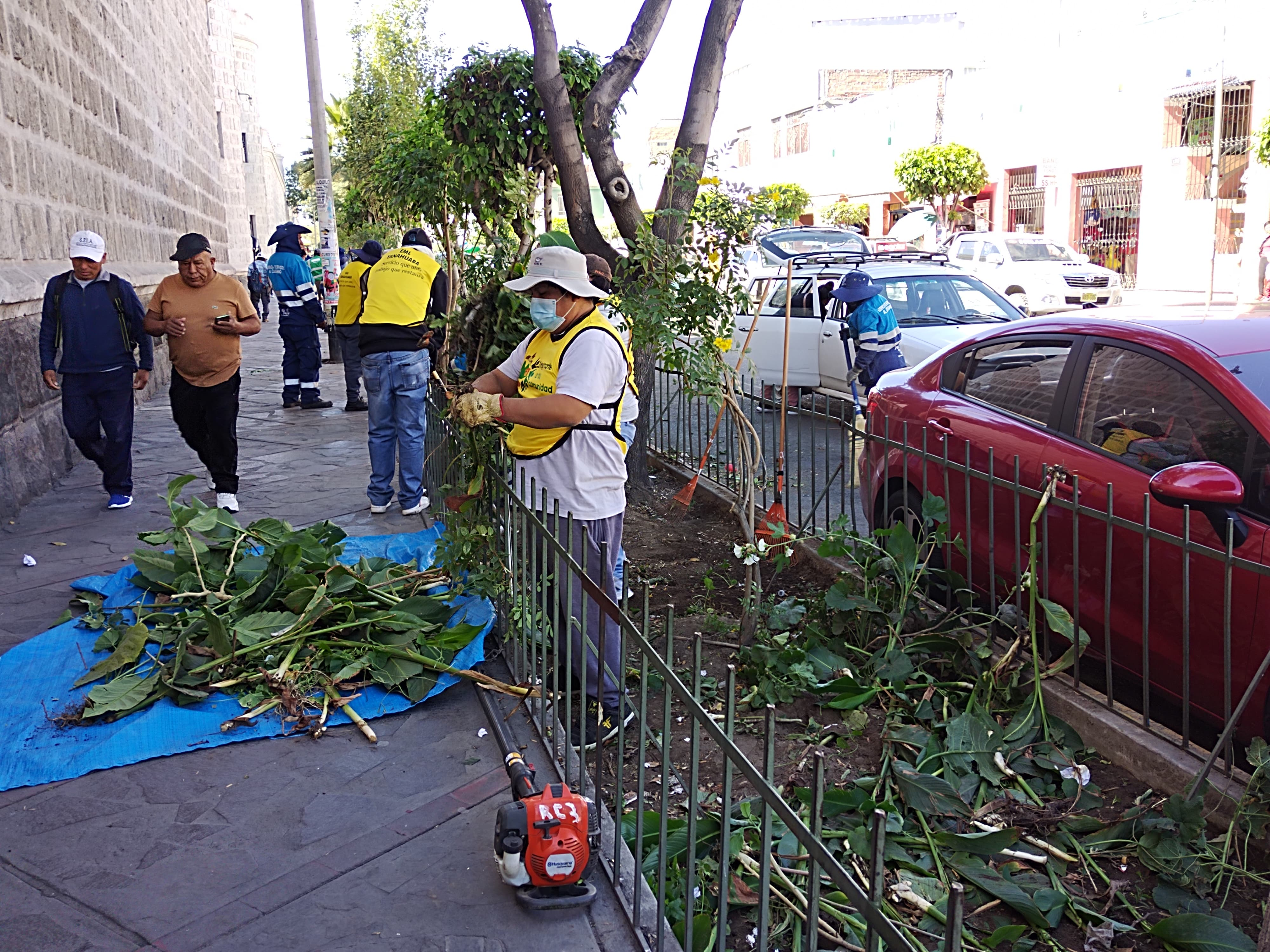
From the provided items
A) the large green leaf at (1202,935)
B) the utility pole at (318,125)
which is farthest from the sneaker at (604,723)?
the utility pole at (318,125)

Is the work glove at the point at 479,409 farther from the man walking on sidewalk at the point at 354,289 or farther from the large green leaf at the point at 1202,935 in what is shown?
the man walking on sidewalk at the point at 354,289

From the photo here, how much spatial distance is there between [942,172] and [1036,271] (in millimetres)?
13380

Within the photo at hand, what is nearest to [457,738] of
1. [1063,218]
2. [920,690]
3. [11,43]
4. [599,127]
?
[920,690]

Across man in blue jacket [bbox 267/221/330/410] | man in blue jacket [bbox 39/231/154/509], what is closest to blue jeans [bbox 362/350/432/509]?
man in blue jacket [bbox 39/231/154/509]

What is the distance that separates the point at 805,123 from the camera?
1976 inches

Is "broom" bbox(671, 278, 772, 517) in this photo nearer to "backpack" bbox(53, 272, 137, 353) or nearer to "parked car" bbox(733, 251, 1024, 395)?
"parked car" bbox(733, 251, 1024, 395)

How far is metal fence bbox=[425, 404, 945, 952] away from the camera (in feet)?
6.66

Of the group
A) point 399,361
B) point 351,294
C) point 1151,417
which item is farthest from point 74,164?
point 1151,417

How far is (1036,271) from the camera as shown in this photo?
2123 centimetres

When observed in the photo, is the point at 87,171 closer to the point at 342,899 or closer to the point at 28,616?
the point at 28,616

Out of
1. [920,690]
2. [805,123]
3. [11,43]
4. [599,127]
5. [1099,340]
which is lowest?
[920,690]

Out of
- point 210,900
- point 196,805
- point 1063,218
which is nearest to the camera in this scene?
point 210,900

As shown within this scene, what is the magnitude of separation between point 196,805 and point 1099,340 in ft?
12.6

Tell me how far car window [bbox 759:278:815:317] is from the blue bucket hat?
239 centimetres
